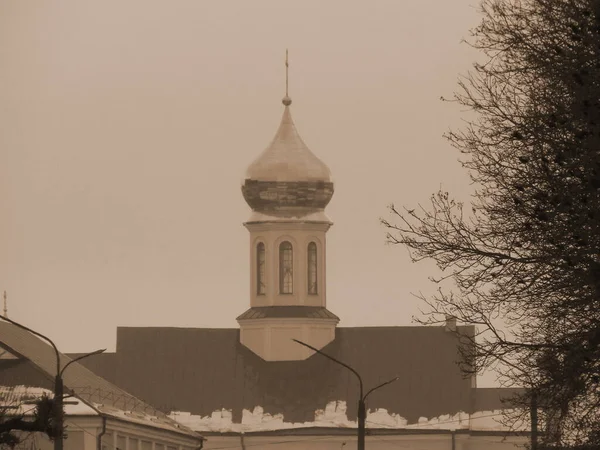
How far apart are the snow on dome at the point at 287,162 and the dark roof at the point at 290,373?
5.82 metres

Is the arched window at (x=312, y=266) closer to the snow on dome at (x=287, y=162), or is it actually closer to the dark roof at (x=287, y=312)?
the dark roof at (x=287, y=312)

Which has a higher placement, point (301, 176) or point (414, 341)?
point (301, 176)

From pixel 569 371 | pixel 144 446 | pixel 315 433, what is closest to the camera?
pixel 569 371

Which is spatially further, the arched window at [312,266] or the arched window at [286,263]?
the arched window at [312,266]

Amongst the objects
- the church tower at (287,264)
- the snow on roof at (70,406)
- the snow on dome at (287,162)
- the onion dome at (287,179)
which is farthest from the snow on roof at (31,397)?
the snow on dome at (287,162)

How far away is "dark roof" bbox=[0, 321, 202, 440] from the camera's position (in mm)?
63969

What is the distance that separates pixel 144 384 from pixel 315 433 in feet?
22.0

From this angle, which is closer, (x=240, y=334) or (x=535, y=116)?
(x=535, y=116)

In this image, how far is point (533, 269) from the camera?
99.6ft

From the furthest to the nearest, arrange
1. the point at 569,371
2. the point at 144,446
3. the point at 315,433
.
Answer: the point at 315,433, the point at 144,446, the point at 569,371

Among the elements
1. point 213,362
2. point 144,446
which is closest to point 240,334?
point 213,362

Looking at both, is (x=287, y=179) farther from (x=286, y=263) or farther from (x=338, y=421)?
(x=338, y=421)

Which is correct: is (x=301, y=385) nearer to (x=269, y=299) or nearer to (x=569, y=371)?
(x=269, y=299)

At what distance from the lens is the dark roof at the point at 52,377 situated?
6397 cm
